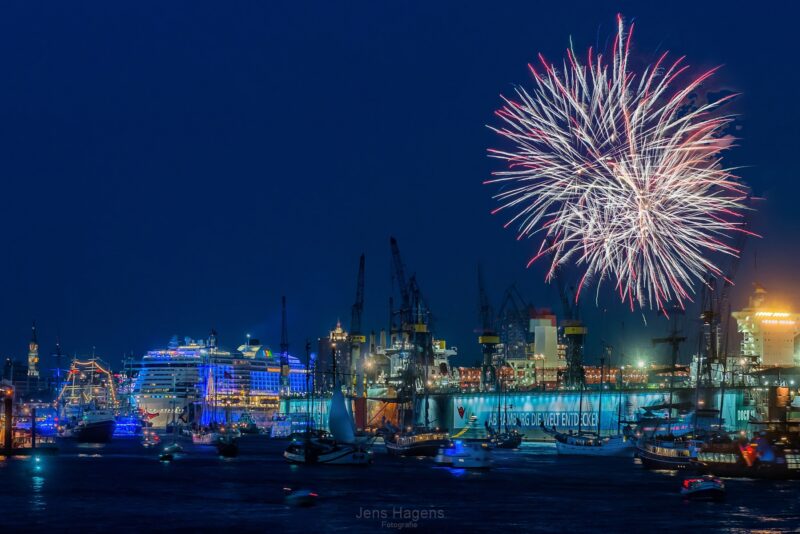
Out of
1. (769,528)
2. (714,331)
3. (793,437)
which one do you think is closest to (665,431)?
(793,437)

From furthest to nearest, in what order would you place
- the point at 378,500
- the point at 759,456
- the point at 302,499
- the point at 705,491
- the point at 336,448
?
the point at 336,448, the point at 759,456, the point at 378,500, the point at 705,491, the point at 302,499

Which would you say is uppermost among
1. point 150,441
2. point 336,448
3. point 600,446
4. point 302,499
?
point 302,499

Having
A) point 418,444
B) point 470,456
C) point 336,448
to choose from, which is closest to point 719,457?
point 470,456

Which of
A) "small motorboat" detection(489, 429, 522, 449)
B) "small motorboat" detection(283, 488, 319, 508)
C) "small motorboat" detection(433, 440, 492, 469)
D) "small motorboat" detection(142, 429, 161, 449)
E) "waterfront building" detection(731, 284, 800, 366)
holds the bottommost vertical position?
"small motorboat" detection(142, 429, 161, 449)

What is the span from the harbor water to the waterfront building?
85.1m

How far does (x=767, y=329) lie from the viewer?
629ft

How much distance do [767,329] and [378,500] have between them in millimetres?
132177

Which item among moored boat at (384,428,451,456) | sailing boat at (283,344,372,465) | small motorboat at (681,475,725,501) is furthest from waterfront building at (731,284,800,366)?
small motorboat at (681,475,725,501)

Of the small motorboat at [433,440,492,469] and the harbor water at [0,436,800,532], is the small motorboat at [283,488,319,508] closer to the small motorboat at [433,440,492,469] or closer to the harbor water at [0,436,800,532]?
the harbor water at [0,436,800,532]

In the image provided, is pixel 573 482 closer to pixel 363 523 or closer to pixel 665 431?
pixel 363 523

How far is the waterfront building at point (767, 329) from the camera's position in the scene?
190 metres

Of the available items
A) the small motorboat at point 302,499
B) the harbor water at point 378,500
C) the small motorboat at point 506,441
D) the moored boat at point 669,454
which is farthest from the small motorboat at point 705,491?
the small motorboat at point 506,441

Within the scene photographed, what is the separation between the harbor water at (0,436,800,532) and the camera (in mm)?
62531

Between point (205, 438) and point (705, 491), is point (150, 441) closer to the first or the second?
point (205, 438)
